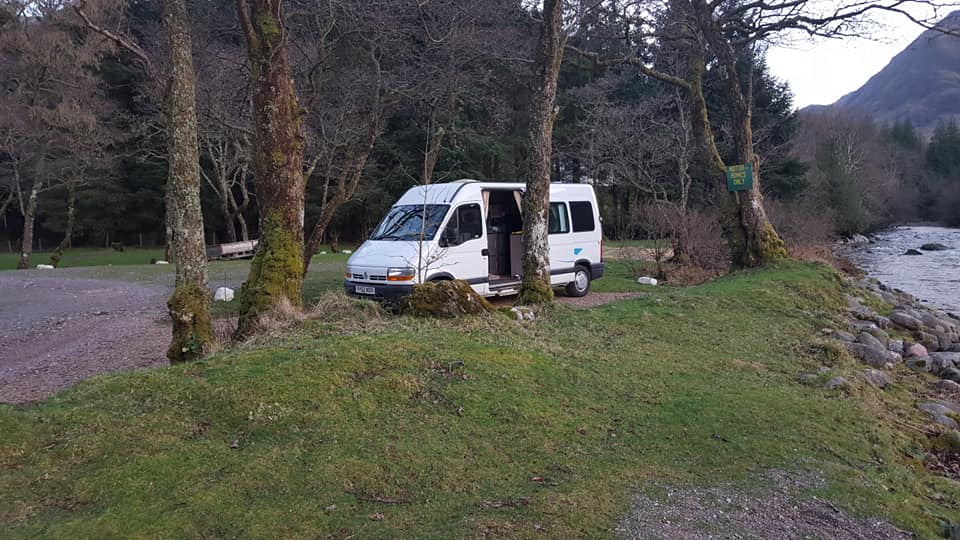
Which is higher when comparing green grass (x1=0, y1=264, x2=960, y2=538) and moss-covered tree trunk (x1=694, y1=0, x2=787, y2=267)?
moss-covered tree trunk (x1=694, y1=0, x2=787, y2=267)

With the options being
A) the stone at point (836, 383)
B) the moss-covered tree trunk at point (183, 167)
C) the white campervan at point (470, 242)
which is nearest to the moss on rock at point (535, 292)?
the white campervan at point (470, 242)

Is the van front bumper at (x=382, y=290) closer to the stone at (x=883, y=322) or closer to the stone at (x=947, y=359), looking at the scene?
the stone at (x=947, y=359)

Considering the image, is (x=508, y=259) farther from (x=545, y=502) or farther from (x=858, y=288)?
(x=545, y=502)

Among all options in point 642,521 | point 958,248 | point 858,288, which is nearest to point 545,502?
point 642,521

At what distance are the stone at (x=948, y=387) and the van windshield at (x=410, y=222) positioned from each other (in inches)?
300

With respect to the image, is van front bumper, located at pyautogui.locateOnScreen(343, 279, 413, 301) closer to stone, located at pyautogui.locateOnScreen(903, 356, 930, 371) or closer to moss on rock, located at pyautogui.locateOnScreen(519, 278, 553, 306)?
moss on rock, located at pyautogui.locateOnScreen(519, 278, 553, 306)

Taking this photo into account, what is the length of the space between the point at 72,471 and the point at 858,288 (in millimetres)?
15067

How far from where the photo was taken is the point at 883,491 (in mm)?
4125

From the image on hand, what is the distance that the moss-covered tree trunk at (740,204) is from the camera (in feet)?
50.5

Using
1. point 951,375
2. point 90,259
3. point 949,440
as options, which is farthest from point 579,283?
point 90,259

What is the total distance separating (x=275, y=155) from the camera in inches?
305

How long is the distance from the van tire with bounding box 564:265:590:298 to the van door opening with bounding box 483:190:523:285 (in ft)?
4.43

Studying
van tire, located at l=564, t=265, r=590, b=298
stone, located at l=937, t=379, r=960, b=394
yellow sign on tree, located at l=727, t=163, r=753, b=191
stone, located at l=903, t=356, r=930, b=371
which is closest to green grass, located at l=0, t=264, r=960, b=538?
stone, located at l=937, t=379, r=960, b=394

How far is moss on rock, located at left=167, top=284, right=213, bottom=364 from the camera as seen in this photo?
6.36m
